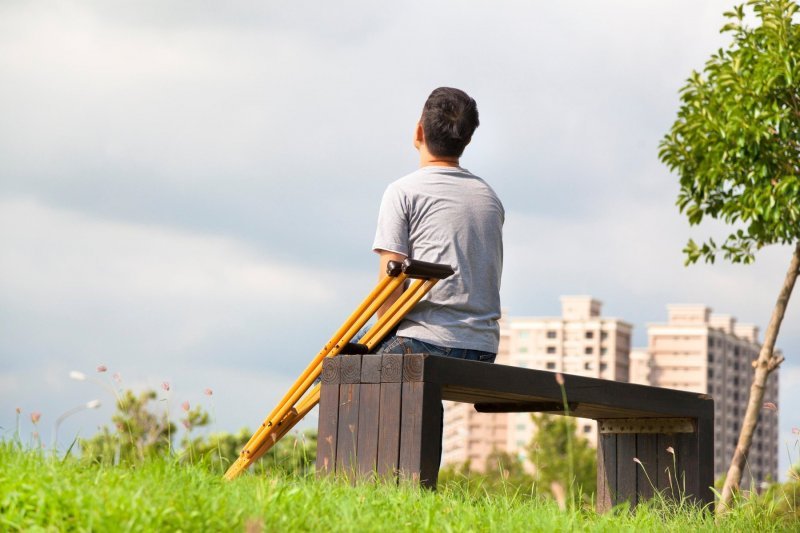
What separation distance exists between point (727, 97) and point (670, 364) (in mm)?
123233

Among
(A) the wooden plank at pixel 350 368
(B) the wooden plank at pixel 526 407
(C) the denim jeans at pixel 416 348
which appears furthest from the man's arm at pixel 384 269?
(B) the wooden plank at pixel 526 407

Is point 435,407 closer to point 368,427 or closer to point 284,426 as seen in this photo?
point 368,427

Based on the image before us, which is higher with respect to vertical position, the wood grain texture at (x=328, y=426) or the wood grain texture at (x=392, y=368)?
the wood grain texture at (x=392, y=368)

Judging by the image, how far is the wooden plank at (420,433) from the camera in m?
4.37

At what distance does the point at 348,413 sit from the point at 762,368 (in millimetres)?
7132

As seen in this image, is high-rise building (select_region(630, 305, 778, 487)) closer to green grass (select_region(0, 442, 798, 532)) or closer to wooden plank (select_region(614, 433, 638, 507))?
wooden plank (select_region(614, 433, 638, 507))

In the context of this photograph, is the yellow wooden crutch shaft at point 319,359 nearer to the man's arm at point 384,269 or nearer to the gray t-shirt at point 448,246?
the man's arm at point 384,269

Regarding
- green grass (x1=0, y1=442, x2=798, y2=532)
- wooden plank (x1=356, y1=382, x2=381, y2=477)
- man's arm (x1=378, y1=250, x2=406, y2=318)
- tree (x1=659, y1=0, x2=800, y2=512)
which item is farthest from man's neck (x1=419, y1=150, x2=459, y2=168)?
tree (x1=659, y1=0, x2=800, y2=512)

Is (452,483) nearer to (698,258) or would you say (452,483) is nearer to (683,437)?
(683,437)

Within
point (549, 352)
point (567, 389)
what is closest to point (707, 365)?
point (549, 352)

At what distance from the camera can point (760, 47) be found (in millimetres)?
10648

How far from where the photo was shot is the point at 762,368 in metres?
10.6

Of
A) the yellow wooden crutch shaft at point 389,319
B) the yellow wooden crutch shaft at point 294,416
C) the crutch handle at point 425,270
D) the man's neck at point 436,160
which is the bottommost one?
the yellow wooden crutch shaft at point 294,416

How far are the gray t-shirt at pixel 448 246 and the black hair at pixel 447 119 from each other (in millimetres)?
121
